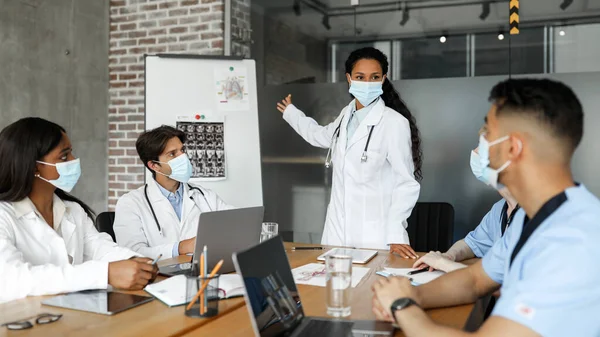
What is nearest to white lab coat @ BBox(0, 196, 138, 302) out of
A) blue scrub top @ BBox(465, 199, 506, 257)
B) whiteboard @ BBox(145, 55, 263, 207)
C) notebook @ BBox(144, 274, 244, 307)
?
notebook @ BBox(144, 274, 244, 307)

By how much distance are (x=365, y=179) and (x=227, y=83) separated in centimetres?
159

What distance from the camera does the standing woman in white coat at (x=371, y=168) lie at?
2943 millimetres

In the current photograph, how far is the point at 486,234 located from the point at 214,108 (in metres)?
2.31

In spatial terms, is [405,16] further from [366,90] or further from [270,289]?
[270,289]

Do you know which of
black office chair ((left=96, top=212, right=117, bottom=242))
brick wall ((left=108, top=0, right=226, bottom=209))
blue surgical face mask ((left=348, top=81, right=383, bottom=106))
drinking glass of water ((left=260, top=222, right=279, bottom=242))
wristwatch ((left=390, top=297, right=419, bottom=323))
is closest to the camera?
wristwatch ((left=390, top=297, right=419, bottom=323))

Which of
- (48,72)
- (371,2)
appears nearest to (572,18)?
(371,2)

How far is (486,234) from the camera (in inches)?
96.1

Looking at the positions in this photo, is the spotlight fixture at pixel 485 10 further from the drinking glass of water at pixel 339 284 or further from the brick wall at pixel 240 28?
the drinking glass of water at pixel 339 284

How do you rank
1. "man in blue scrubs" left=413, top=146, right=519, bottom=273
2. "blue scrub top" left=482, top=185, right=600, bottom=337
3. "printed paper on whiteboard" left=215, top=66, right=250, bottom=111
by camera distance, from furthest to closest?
"printed paper on whiteboard" left=215, top=66, right=250, bottom=111 < "man in blue scrubs" left=413, top=146, right=519, bottom=273 < "blue scrub top" left=482, top=185, right=600, bottom=337

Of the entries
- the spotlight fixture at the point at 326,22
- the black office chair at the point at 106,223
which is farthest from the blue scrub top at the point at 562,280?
the spotlight fixture at the point at 326,22

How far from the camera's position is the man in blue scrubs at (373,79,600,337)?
3.62ft

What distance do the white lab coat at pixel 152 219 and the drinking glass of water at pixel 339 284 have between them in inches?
48.4

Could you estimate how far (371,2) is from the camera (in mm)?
4418

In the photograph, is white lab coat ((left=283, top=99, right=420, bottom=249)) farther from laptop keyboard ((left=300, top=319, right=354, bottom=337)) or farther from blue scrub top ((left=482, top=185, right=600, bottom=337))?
blue scrub top ((left=482, top=185, right=600, bottom=337))
